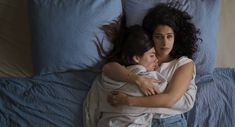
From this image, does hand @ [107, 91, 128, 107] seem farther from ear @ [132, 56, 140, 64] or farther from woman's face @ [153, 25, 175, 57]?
woman's face @ [153, 25, 175, 57]

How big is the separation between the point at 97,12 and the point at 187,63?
Result: 1.56 feet

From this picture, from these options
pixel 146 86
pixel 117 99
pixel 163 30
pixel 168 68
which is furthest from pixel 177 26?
pixel 117 99

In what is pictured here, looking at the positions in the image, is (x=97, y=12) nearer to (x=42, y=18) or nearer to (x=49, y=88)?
(x=42, y=18)

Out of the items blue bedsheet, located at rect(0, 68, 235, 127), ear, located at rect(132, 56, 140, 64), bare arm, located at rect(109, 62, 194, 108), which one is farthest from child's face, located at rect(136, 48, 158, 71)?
blue bedsheet, located at rect(0, 68, 235, 127)

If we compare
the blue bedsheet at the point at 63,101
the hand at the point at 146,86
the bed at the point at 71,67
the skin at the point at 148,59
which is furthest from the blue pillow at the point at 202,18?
the hand at the point at 146,86

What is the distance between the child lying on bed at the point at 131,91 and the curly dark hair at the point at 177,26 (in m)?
0.07

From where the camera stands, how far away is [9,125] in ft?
5.46

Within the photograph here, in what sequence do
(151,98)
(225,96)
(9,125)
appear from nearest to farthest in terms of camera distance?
(151,98)
(9,125)
(225,96)

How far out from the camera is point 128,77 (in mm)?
1590

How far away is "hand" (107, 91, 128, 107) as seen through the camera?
61.7 inches

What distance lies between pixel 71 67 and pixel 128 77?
32 centimetres

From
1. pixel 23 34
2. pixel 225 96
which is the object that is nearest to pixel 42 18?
pixel 23 34

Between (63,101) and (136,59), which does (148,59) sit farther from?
(63,101)

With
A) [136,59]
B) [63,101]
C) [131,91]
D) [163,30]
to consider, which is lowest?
[63,101]
